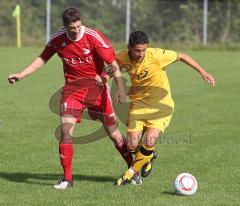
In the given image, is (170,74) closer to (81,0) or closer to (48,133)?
(48,133)

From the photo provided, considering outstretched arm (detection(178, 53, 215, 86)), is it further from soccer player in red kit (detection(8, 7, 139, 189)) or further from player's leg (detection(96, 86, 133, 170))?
player's leg (detection(96, 86, 133, 170))

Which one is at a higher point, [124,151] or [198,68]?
[198,68]

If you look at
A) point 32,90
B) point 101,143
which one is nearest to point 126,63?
point 101,143

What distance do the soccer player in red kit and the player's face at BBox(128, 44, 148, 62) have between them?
26cm

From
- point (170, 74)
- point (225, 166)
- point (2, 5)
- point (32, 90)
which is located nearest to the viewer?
point (225, 166)

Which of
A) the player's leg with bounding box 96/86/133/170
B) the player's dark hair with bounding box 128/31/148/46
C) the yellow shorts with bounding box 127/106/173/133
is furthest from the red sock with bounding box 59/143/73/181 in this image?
the player's dark hair with bounding box 128/31/148/46

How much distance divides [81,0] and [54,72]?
703 inches

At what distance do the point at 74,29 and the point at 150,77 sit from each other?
1308 mm

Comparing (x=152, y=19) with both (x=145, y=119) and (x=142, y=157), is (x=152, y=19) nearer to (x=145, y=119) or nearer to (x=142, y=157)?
(x=145, y=119)

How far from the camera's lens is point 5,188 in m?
8.41

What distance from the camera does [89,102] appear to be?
28.9ft

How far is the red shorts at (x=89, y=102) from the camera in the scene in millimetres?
8688

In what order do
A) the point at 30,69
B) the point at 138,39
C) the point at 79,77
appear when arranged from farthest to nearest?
1. the point at 30,69
2. the point at 79,77
3. the point at 138,39

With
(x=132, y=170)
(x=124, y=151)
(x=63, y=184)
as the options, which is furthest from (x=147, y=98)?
(x=63, y=184)
